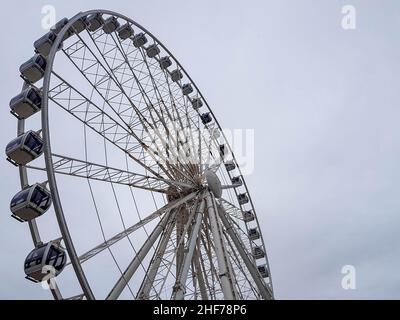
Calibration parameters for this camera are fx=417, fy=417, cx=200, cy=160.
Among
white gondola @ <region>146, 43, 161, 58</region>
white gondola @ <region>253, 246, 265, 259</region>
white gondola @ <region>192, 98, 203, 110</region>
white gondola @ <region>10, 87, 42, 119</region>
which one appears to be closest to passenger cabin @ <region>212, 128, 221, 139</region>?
white gondola @ <region>192, 98, 203, 110</region>

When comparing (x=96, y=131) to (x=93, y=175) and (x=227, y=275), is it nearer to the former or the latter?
(x=93, y=175)

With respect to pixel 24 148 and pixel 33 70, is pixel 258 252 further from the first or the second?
pixel 33 70

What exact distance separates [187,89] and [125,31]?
469cm

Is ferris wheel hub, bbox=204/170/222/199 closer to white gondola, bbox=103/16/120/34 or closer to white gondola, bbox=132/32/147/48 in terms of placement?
white gondola, bbox=132/32/147/48

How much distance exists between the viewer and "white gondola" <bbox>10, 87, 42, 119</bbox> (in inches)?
557

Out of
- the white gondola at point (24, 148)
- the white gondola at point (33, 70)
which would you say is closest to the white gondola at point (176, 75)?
the white gondola at point (33, 70)

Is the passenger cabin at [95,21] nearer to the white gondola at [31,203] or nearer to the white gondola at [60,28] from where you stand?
the white gondola at [60,28]

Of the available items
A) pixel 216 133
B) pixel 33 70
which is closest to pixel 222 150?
pixel 216 133

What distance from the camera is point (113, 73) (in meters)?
17.6

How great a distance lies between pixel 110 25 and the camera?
63.5ft

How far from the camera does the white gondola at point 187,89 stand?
75.6 ft

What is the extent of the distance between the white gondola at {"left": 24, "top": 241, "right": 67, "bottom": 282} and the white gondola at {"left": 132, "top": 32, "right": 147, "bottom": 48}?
12505 mm
